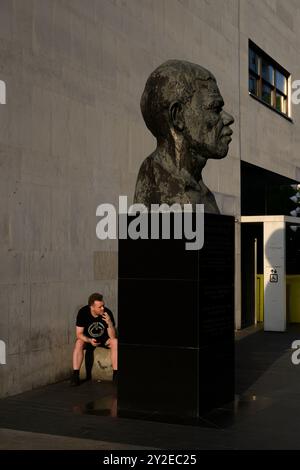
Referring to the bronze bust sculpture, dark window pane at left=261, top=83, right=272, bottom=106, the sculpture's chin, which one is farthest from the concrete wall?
dark window pane at left=261, top=83, right=272, bottom=106

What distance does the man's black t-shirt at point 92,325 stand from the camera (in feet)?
33.8

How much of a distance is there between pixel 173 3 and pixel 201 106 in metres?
7.36

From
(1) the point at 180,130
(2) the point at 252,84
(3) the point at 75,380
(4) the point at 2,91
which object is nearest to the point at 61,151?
(4) the point at 2,91

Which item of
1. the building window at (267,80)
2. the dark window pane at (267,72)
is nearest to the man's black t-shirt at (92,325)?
the building window at (267,80)

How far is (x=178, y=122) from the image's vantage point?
8.41 meters

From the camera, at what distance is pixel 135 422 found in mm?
7789

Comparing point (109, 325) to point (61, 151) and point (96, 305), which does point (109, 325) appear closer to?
point (96, 305)

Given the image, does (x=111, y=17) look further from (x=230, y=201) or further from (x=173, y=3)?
(x=230, y=201)

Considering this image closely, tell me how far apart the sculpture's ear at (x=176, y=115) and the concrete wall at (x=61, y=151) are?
2.58 m

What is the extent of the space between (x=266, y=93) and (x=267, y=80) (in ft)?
1.29

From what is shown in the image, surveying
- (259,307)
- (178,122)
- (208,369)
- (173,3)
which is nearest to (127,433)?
(208,369)

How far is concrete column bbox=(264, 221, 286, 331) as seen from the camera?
671 inches

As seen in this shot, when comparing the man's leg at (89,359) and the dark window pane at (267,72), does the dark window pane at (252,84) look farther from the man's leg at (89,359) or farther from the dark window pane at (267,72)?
the man's leg at (89,359)

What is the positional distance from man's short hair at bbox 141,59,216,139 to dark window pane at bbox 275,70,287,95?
48.3 feet
